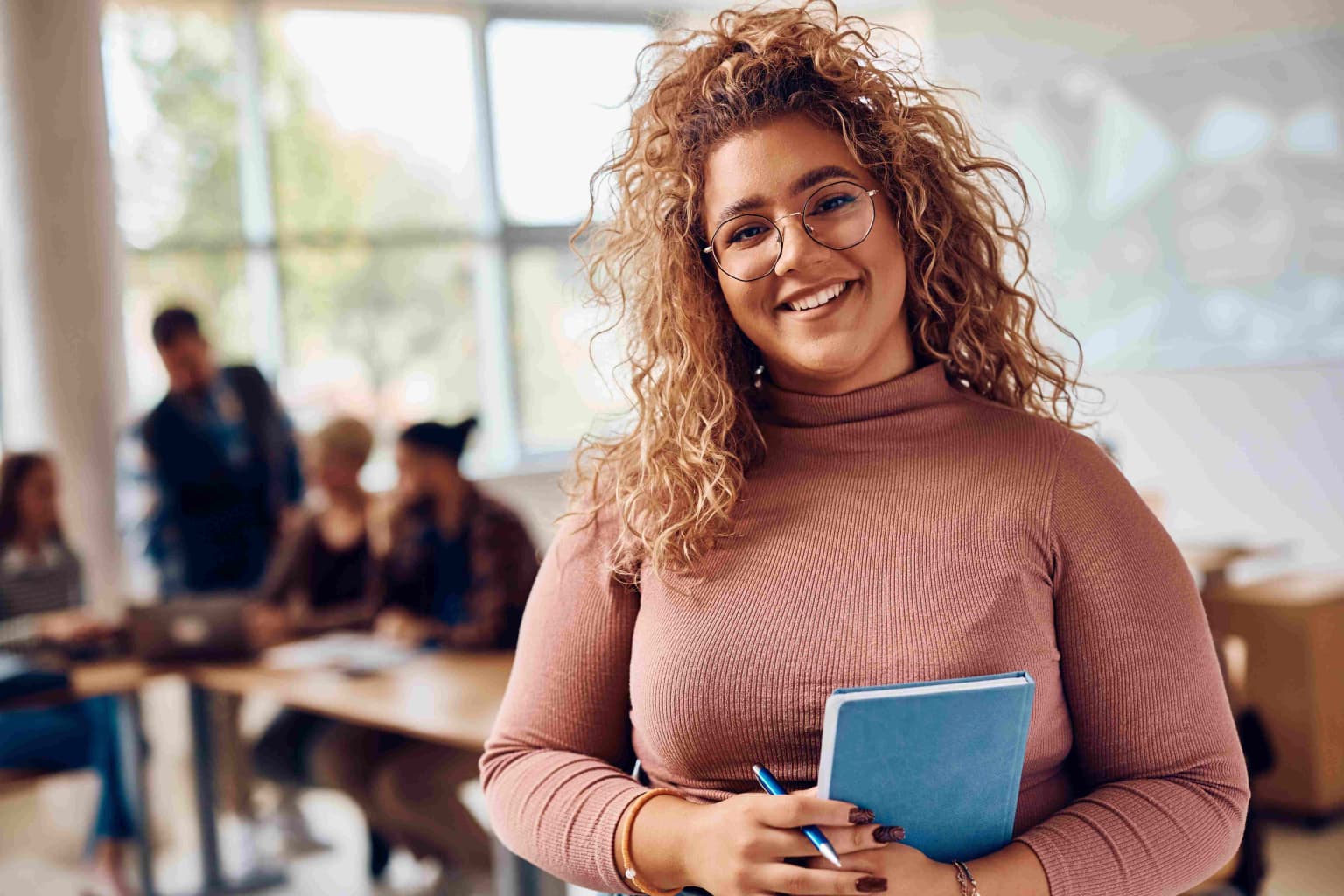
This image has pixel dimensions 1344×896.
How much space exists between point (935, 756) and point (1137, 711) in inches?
8.3

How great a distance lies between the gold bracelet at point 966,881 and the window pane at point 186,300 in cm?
573

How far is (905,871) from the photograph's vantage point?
3.57 feet

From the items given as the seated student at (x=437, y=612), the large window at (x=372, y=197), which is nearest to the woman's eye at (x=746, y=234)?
the seated student at (x=437, y=612)

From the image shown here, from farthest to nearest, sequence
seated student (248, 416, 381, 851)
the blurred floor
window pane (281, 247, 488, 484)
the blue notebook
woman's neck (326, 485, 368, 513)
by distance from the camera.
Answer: window pane (281, 247, 488, 484), woman's neck (326, 485, 368, 513), seated student (248, 416, 381, 851), the blurred floor, the blue notebook

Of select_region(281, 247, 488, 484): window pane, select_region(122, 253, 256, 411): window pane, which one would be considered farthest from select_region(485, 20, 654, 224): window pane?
select_region(122, 253, 256, 411): window pane

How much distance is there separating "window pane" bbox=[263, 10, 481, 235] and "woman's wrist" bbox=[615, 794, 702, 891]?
6225 mm

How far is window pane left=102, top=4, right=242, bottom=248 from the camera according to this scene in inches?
246

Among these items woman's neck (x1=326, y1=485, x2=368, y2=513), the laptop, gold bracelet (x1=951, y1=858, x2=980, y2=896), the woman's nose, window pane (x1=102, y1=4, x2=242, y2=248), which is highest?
window pane (x1=102, y1=4, x2=242, y2=248)

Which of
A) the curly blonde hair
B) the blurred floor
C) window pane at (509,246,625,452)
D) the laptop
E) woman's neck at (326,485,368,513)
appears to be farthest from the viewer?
window pane at (509,246,625,452)

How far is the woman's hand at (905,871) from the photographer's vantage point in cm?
108

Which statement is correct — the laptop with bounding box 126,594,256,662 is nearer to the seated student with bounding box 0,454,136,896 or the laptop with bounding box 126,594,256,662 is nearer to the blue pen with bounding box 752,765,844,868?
the seated student with bounding box 0,454,136,896

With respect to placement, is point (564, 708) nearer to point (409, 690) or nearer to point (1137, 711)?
point (1137, 711)

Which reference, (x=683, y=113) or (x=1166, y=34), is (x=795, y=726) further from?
(x=1166, y=34)

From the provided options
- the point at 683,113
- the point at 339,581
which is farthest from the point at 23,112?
the point at 683,113
